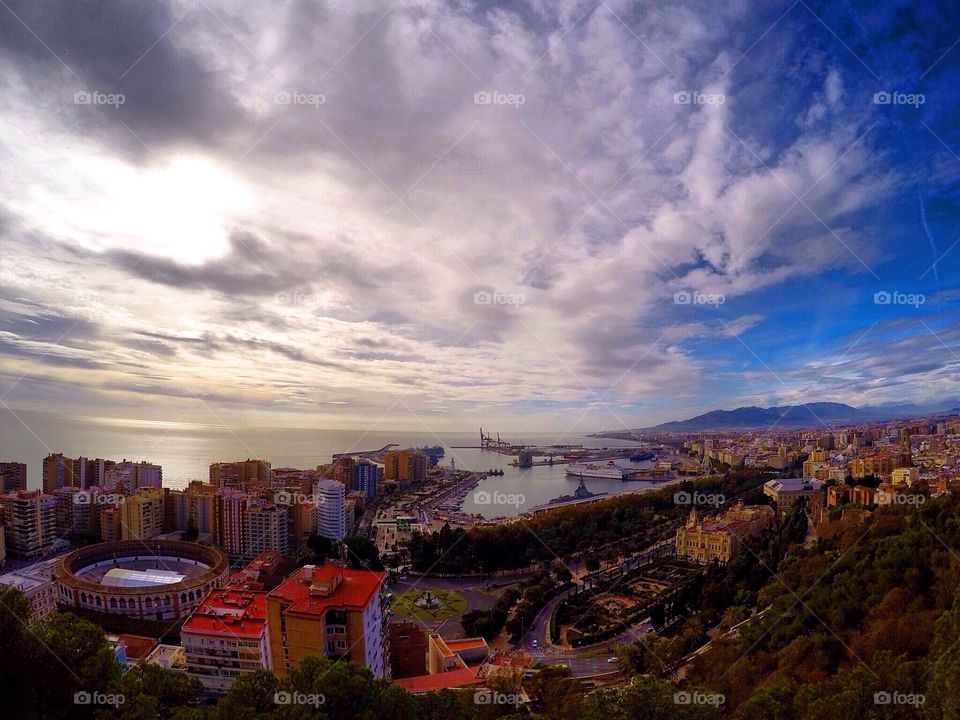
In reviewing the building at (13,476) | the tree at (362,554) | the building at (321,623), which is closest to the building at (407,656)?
the building at (321,623)

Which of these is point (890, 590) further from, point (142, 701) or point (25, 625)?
point (25, 625)

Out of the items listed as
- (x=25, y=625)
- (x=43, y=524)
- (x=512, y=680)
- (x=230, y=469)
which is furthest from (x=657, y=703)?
(x=230, y=469)

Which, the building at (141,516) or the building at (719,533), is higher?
the building at (141,516)
